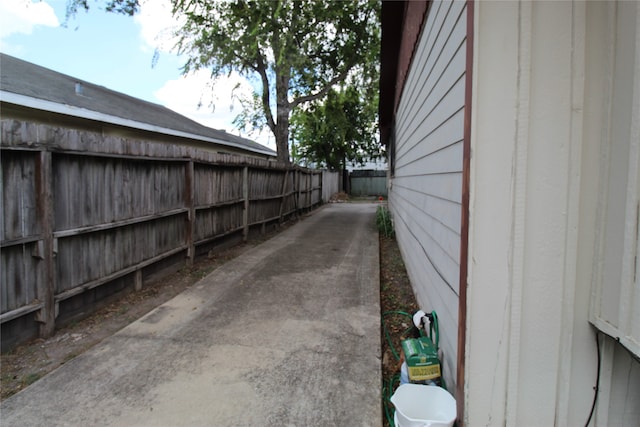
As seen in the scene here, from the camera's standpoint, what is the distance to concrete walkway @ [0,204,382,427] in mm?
1963

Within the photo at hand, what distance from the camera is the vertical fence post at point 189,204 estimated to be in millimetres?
5016

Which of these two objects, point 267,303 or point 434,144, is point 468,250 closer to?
point 434,144

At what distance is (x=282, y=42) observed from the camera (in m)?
10.5

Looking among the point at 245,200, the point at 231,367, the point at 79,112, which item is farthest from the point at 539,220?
the point at 79,112

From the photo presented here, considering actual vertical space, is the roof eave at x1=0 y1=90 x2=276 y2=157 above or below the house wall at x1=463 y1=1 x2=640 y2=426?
above

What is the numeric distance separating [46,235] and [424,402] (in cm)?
300

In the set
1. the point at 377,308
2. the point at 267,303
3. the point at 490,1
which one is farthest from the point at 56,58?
the point at 490,1

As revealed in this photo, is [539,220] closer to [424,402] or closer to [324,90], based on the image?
[424,402]

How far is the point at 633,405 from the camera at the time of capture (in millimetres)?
1467

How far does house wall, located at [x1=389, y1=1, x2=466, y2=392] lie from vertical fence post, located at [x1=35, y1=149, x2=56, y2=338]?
3037 millimetres

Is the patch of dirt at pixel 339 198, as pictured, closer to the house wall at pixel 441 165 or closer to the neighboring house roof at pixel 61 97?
the neighboring house roof at pixel 61 97

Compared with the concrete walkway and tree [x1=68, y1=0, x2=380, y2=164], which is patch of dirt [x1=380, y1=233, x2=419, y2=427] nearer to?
the concrete walkway

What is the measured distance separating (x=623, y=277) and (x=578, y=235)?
0.80 feet

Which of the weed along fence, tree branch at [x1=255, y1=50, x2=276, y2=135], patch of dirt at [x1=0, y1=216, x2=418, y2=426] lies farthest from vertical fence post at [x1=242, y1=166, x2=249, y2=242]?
tree branch at [x1=255, y1=50, x2=276, y2=135]
